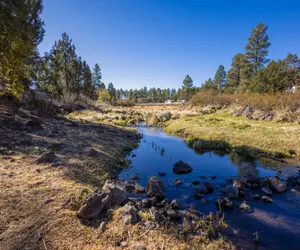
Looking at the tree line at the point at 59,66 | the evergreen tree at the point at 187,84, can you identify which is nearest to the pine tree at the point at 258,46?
the tree line at the point at 59,66

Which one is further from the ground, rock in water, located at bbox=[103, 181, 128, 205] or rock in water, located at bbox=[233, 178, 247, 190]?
rock in water, located at bbox=[103, 181, 128, 205]

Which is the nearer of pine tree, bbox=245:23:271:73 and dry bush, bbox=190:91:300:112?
dry bush, bbox=190:91:300:112

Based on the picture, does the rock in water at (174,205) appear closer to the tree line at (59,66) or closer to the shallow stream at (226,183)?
the shallow stream at (226,183)

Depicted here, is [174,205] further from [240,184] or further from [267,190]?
[267,190]

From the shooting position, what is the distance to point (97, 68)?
177ft

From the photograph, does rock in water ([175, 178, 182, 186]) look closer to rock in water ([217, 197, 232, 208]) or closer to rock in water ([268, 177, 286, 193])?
rock in water ([217, 197, 232, 208])

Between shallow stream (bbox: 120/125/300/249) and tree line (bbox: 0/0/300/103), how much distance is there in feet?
22.9

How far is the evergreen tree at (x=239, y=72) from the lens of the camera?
35831 millimetres

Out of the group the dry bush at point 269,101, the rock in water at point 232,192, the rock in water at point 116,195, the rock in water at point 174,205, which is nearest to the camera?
the rock in water at point 116,195

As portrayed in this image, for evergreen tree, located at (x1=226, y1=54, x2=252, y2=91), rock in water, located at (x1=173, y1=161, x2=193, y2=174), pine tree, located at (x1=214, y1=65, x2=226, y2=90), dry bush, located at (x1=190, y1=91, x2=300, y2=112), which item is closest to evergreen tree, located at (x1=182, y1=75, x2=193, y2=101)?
pine tree, located at (x1=214, y1=65, x2=226, y2=90)

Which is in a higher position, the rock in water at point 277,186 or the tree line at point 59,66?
the tree line at point 59,66

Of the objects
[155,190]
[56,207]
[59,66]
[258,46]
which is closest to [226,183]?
[155,190]

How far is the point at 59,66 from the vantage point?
1427 centimetres

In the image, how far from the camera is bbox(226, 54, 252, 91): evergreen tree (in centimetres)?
3583
